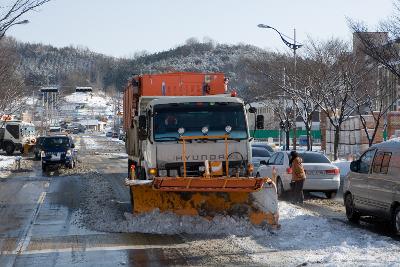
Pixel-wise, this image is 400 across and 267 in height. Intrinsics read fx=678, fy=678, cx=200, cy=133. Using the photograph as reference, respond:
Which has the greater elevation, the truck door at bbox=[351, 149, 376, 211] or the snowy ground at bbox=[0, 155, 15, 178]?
the truck door at bbox=[351, 149, 376, 211]

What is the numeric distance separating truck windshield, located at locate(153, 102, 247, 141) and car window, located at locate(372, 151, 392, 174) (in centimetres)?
280

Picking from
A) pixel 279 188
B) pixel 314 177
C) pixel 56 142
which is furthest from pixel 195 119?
pixel 56 142

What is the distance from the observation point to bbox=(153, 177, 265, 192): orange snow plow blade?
41.7 feet

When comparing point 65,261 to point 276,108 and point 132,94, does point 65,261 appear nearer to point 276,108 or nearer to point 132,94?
point 132,94

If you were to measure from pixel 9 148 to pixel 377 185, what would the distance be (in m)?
47.7

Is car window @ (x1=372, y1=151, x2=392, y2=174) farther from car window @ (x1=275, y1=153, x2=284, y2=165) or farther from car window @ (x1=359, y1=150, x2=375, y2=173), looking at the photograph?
car window @ (x1=275, y1=153, x2=284, y2=165)

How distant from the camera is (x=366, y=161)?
45.8 feet

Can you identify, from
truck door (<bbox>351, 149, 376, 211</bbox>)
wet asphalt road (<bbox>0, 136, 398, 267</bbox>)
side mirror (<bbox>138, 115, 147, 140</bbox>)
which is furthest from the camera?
side mirror (<bbox>138, 115, 147, 140</bbox>)

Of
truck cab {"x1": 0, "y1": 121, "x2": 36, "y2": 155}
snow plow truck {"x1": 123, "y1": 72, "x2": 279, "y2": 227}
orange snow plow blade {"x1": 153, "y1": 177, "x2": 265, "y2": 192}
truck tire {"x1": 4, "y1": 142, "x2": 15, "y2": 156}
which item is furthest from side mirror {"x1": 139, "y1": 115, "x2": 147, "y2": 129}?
truck tire {"x1": 4, "y1": 142, "x2": 15, "y2": 156}

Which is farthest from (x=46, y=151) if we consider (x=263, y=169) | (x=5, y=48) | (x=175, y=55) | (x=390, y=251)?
(x=175, y=55)

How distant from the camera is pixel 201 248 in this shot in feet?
36.0

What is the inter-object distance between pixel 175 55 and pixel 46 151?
127523mm

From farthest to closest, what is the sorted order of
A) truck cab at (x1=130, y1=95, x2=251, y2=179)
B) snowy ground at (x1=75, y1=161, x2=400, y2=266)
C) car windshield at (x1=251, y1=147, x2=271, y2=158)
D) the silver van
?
car windshield at (x1=251, y1=147, x2=271, y2=158) → truck cab at (x1=130, y1=95, x2=251, y2=179) → the silver van → snowy ground at (x1=75, y1=161, x2=400, y2=266)

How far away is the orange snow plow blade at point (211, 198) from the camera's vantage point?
12734 millimetres
